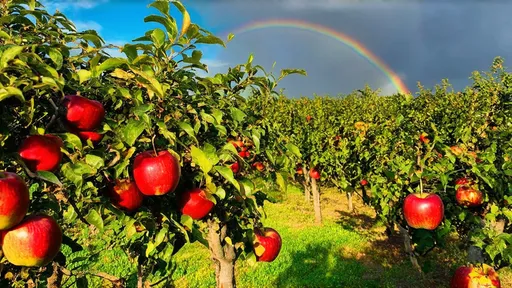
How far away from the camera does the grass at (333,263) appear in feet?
22.7

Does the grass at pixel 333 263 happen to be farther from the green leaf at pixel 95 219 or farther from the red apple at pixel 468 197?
the green leaf at pixel 95 219

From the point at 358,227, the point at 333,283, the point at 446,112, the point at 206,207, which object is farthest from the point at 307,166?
the point at 206,207

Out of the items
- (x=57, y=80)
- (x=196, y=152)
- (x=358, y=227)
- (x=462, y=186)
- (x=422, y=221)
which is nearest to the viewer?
(x=57, y=80)

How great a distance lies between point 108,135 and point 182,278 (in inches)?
240

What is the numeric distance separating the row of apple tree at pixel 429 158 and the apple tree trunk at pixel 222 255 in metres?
0.69

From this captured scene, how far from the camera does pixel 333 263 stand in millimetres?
7887

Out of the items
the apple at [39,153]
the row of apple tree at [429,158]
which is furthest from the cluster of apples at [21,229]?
the row of apple tree at [429,158]

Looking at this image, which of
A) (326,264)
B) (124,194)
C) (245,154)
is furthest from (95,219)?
(326,264)

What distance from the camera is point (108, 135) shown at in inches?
59.5

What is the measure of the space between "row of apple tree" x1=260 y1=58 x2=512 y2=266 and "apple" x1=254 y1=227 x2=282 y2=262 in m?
0.51

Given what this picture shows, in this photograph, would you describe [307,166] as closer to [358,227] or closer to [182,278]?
[358,227]

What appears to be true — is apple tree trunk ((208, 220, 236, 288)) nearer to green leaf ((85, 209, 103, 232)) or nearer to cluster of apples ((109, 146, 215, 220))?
cluster of apples ((109, 146, 215, 220))

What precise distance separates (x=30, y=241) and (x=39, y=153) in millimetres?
243

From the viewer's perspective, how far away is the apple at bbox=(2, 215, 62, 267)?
1048 millimetres
